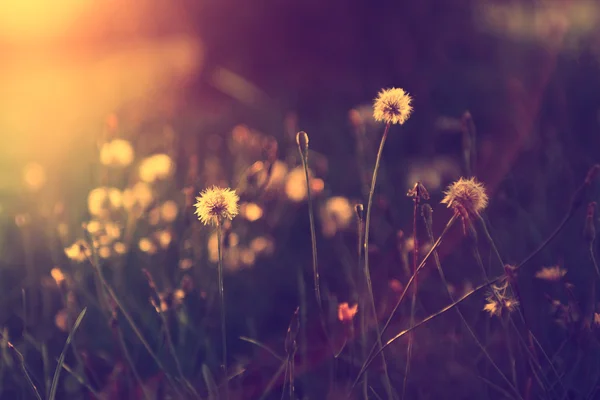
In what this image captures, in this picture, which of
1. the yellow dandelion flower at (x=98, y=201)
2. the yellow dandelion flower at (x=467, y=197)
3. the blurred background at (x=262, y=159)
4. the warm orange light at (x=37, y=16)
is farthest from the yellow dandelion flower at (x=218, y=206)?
the warm orange light at (x=37, y=16)

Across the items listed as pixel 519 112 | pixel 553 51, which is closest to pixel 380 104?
pixel 519 112

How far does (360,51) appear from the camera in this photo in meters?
4.25

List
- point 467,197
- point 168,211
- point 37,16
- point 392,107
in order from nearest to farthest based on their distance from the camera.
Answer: point 467,197
point 392,107
point 168,211
point 37,16

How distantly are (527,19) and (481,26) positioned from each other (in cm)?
28

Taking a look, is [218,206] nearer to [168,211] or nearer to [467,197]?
[467,197]

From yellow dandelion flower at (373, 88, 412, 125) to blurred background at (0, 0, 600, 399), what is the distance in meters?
0.36

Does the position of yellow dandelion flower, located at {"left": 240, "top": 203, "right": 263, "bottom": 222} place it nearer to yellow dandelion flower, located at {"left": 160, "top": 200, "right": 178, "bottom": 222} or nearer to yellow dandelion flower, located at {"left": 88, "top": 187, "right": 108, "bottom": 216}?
yellow dandelion flower, located at {"left": 160, "top": 200, "right": 178, "bottom": 222}

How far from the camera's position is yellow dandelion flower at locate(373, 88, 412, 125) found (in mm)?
1211

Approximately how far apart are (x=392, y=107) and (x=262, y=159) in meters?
0.80

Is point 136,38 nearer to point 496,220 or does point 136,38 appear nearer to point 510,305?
point 496,220

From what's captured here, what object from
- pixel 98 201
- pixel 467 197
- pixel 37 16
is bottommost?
pixel 98 201

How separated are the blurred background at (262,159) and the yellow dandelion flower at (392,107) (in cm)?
36

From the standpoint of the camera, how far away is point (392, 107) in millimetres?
1229

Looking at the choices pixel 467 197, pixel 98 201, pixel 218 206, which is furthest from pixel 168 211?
pixel 467 197
